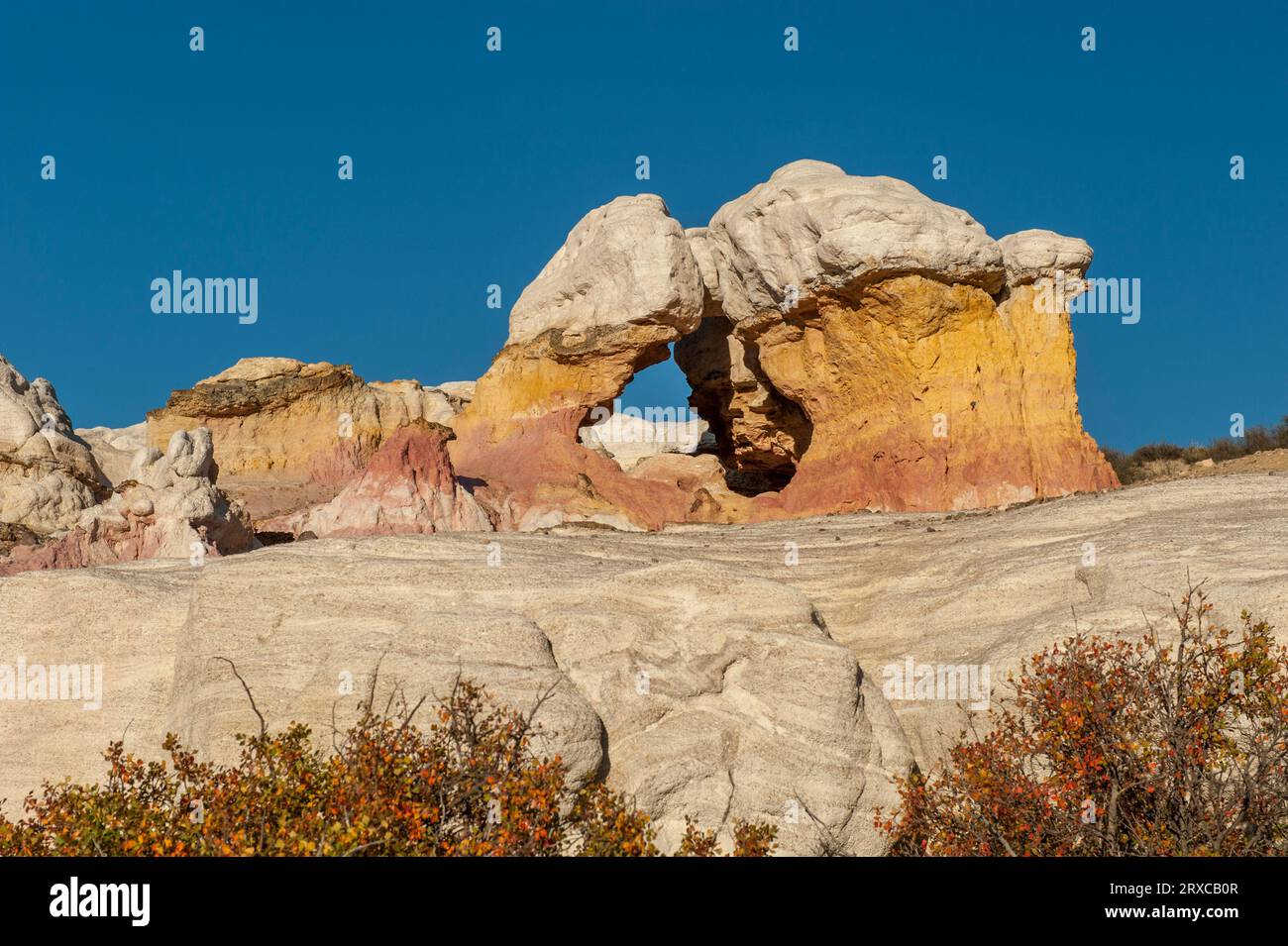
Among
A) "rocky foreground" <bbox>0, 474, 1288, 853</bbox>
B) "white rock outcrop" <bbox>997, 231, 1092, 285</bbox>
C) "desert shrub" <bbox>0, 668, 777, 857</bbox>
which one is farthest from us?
"white rock outcrop" <bbox>997, 231, 1092, 285</bbox>

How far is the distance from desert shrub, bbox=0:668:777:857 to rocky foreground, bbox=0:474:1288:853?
0.93 meters

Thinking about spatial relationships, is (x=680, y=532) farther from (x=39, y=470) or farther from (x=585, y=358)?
(x=39, y=470)

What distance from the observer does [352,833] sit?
8.93 metres

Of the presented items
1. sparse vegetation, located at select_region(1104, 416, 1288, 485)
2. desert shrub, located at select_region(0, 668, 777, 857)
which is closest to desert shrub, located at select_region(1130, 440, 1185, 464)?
sparse vegetation, located at select_region(1104, 416, 1288, 485)

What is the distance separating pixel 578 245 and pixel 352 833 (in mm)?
32712

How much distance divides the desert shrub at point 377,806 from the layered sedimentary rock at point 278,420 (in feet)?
107

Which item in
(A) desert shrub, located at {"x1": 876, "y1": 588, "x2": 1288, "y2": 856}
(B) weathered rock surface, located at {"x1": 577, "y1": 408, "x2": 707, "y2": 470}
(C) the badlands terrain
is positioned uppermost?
(B) weathered rock surface, located at {"x1": 577, "y1": 408, "x2": 707, "y2": 470}

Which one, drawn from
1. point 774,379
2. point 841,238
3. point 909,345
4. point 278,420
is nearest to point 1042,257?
point 909,345

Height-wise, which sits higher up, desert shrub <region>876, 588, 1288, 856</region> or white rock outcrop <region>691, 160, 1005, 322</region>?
white rock outcrop <region>691, 160, 1005, 322</region>

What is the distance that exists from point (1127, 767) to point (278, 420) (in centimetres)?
3802

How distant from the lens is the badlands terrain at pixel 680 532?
1330 centimetres

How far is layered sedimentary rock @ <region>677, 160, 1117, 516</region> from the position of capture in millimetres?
33656

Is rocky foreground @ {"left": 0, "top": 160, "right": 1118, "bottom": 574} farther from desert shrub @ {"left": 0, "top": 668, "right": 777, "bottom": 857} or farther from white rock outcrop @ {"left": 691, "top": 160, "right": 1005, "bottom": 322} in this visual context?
desert shrub @ {"left": 0, "top": 668, "right": 777, "bottom": 857}

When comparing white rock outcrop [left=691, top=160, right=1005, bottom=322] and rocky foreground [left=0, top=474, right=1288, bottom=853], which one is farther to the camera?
white rock outcrop [left=691, top=160, right=1005, bottom=322]
